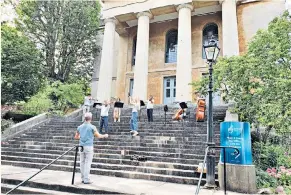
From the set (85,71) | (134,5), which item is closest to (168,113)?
(134,5)

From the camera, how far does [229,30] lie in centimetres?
1741

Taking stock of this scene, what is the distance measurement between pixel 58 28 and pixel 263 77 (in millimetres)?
19271

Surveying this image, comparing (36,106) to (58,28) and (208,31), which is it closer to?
(58,28)

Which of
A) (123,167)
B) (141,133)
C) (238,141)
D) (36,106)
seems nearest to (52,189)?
(123,167)

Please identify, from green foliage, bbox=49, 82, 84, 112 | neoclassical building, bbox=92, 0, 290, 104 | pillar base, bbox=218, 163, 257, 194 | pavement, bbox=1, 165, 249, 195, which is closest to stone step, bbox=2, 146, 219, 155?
pavement, bbox=1, 165, 249, 195

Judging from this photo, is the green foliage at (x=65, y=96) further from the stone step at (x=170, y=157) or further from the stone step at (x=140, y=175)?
the stone step at (x=170, y=157)

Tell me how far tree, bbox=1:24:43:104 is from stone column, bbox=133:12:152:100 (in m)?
7.45

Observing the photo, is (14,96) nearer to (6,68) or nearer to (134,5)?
(6,68)

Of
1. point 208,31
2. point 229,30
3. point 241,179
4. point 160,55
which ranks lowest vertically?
point 241,179

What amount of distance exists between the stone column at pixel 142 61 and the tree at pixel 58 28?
6.76 metres

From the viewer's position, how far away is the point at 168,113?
1469 centimetres

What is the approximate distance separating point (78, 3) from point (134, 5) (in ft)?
21.2

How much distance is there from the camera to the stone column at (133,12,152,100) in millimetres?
18469

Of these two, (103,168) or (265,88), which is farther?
(265,88)
